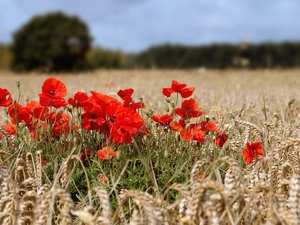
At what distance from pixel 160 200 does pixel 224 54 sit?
18.0 meters

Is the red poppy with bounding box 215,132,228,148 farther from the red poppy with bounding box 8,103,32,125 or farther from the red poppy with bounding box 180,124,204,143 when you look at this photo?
the red poppy with bounding box 8,103,32,125

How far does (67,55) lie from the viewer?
16547 millimetres

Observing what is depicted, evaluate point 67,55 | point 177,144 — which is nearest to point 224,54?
point 67,55

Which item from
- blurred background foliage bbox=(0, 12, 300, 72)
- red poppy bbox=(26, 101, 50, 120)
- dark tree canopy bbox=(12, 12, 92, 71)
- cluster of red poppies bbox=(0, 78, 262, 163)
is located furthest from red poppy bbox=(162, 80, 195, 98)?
dark tree canopy bbox=(12, 12, 92, 71)

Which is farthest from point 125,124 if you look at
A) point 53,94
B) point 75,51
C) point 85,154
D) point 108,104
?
point 75,51

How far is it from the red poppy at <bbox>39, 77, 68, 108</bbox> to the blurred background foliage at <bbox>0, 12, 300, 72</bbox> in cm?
1277

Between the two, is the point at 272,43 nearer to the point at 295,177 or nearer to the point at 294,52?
the point at 294,52

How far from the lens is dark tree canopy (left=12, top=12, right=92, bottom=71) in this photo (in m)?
16.5

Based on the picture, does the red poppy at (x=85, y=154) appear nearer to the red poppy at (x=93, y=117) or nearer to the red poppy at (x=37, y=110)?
the red poppy at (x=93, y=117)

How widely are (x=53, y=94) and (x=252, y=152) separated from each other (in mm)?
890

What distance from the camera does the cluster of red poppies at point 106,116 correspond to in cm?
186

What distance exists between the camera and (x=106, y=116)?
2072 millimetres

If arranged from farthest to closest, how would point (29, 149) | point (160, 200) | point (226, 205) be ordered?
point (29, 149) → point (160, 200) → point (226, 205)

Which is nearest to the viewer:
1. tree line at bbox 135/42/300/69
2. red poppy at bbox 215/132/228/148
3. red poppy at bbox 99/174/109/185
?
red poppy at bbox 99/174/109/185
